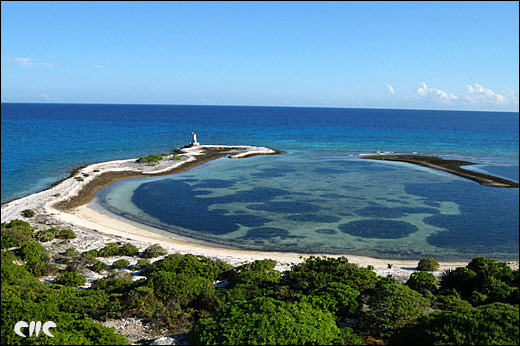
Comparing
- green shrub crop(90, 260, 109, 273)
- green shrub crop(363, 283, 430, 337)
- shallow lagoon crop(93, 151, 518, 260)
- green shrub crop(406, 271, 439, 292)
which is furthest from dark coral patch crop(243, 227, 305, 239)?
green shrub crop(363, 283, 430, 337)

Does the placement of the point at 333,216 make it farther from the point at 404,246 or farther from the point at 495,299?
the point at 495,299

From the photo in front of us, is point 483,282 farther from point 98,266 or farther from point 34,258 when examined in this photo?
point 34,258

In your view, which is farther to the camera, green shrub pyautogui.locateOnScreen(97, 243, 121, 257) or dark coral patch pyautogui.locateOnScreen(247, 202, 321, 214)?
dark coral patch pyautogui.locateOnScreen(247, 202, 321, 214)

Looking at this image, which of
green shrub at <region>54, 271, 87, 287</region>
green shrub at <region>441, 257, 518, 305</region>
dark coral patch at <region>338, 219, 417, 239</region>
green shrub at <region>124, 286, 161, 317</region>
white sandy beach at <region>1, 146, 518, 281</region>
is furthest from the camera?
dark coral patch at <region>338, 219, 417, 239</region>

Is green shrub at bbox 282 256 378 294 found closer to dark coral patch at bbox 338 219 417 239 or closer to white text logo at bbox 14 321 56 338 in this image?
white text logo at bbox 14 321 56 338

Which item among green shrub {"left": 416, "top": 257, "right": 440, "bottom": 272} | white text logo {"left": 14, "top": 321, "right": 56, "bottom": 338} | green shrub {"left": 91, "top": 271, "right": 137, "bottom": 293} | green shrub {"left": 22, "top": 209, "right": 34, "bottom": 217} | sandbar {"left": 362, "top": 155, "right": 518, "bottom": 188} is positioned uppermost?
sandbar {"left": 362, "top": 155, "right": 518, "bottom": 188}

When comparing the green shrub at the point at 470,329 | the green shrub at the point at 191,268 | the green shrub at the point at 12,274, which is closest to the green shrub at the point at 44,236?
the green shrub at the point at 12,274

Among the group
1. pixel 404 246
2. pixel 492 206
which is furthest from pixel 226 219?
pixel 492 206
